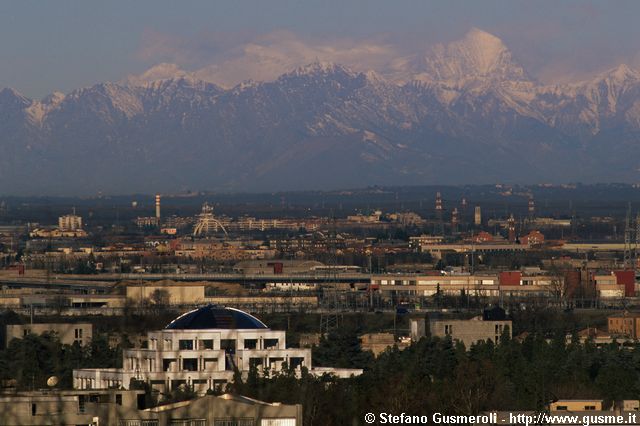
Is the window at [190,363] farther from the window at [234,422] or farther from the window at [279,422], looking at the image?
the window at [234,422]

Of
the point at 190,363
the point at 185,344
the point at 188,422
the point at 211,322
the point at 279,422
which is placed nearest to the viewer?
the point at 188,422

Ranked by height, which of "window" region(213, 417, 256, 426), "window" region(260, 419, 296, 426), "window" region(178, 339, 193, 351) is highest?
"window" region(213, 417, 256, 426)

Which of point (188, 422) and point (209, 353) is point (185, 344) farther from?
point (188, 422)

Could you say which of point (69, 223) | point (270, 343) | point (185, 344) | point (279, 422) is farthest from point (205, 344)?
point (69, 223)

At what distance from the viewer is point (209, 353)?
3600 cm

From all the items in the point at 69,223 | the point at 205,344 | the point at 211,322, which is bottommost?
the point at 205,344

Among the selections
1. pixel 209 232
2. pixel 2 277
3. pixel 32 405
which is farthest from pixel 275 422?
pixel 209 232

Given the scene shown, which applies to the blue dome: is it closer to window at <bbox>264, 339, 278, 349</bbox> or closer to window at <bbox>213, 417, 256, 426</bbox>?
window at <bbox>264, 339, 278, 349</bbox>

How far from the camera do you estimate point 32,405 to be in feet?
47.0

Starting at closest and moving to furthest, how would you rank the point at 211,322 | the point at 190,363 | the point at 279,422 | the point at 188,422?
the point at 188,422, the point at 279,422, the point at 190,363, the point at 211,322

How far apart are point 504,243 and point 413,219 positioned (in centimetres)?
4548

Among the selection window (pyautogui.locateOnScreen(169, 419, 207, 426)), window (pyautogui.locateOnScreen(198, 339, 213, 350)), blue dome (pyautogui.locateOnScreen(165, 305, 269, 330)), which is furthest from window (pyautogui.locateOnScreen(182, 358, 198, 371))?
window (pyautogui.locateOnScreen(169, 419, 207, 426))

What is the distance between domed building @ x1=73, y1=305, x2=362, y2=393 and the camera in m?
31.3

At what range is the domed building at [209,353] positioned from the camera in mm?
31341
